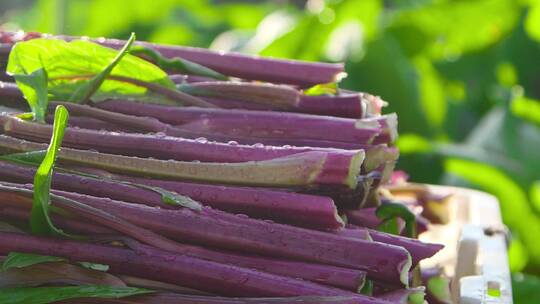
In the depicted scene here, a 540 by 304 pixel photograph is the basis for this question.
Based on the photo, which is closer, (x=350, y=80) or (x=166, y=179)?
(x=166, y=179)

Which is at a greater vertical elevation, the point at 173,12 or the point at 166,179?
the point at 173,12

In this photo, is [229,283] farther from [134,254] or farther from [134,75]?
[134,75]

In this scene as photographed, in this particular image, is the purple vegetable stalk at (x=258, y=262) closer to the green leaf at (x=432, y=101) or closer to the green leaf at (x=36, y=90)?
the green leaf at (x=36, y=90)

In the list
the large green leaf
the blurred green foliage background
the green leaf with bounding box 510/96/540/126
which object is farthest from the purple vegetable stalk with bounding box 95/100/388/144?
the large green leaf

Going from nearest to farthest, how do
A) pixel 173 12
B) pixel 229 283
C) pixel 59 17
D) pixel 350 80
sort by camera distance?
pixel 229 283 → pixel 59 17 → pixel 350 80 → pixel 173 12

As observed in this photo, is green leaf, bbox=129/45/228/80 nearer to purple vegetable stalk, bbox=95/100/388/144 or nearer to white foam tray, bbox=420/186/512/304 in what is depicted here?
purple vegetable stalk, bbox=95/100/388/144

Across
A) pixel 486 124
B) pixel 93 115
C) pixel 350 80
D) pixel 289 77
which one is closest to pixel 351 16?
pixel 350 80

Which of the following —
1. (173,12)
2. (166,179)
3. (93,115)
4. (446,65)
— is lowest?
(166,179)
